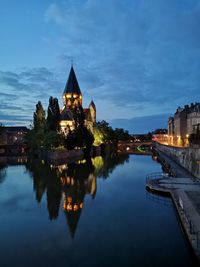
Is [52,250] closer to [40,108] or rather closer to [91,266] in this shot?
[91,266]

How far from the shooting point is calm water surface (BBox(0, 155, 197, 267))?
14.0 metres

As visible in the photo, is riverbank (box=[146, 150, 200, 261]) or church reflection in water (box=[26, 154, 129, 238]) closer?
riverbank (box=[146, 150, 200, 261])

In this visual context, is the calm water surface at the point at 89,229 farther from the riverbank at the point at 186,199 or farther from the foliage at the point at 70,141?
the foliage at the point at 70,141

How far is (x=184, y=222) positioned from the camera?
1569 cm

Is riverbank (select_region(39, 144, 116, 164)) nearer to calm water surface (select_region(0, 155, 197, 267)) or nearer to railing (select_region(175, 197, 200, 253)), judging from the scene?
calm water surface (select_region(0, 155, 197, 267))

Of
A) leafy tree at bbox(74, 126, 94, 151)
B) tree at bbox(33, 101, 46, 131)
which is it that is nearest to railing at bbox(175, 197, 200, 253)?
leafy tree at bbox(74, 126, 94, 151)

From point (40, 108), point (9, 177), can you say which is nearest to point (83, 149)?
point (40, 108)

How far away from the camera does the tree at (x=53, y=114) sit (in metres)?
69.9

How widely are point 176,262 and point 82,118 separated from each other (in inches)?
2460

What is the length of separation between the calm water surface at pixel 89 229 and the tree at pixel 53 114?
129 feet

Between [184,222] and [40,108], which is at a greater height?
[40,108]

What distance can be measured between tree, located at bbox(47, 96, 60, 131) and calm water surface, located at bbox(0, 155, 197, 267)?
39.2 meters

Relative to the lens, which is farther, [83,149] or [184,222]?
[83,149]

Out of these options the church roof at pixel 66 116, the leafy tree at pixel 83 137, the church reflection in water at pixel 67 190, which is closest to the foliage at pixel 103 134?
the church roof at pixel 66 116
